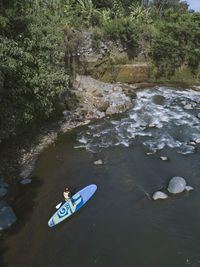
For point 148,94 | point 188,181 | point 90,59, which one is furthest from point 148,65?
point 188,181

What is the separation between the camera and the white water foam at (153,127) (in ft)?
31.7

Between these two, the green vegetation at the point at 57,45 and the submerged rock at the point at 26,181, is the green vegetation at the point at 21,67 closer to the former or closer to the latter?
the green vegetation at the point at 57,45

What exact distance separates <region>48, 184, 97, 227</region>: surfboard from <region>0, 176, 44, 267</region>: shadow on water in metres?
0.86

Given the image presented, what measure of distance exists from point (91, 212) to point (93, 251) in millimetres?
1296

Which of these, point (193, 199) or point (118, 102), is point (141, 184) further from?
point (118, 102)

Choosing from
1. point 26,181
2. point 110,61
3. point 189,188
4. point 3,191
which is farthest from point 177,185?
point 110,61

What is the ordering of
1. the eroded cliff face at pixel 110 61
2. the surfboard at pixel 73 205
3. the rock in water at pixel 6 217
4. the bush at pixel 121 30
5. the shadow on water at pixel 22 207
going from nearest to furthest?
the shadow on water at pixel 22 207 < the rock in water at pixel 6 217 < the surfboard at pixel 73 205 < the eroded cliff face at pixel 110 61 < the bush at pixel 121 30

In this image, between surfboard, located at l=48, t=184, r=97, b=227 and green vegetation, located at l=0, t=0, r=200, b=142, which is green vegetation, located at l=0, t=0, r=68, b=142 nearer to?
green vegetation, located at l=0, t=0, r=200, b=142

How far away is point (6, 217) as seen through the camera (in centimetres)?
557

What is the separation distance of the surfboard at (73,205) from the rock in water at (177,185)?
270 cm

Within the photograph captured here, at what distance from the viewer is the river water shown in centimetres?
470

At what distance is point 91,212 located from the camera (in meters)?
6.00

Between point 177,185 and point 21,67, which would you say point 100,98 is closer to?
point 21,67

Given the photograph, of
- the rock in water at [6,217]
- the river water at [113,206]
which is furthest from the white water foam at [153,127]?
the rock in water at [6,217]
